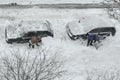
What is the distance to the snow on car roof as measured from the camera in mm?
20719

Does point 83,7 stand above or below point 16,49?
above

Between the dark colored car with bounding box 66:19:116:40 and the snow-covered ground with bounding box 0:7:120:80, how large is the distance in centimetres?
33

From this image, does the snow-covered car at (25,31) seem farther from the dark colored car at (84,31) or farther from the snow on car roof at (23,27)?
the dark colored car at (84,31)

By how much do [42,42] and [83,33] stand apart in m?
2.64

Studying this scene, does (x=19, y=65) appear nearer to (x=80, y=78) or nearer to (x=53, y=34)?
(x=80, y=78)

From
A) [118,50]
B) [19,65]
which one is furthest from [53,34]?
[19,65]

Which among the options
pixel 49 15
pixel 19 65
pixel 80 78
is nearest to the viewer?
pixel 19 65

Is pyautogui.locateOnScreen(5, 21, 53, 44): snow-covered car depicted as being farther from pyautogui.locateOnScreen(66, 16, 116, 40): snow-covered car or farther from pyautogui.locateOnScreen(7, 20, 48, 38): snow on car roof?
pyautogui.locateOnScreen(66, 16, 116, 40): snow-covered car

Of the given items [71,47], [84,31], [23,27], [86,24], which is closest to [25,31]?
[23,27]

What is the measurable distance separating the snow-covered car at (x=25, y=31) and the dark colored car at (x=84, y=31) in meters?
1.30

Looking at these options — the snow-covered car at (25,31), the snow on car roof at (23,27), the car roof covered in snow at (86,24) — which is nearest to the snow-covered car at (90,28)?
the car roof covered in snow at (86,24)

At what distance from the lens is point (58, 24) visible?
76.1 feet

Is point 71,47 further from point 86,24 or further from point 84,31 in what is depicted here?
point 86,24

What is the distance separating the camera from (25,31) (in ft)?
67.6
